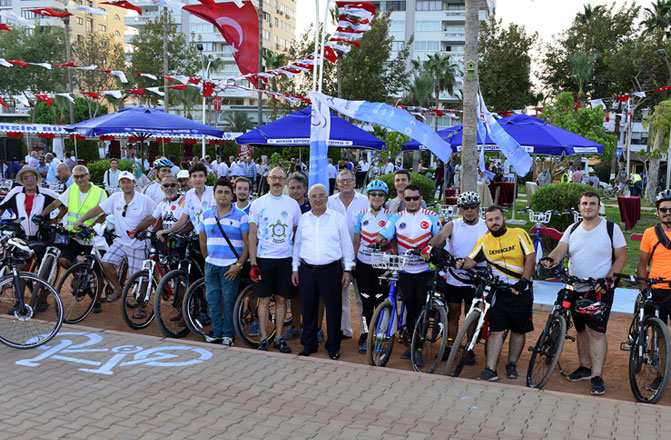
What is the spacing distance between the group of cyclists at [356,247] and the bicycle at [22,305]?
0.73 meters

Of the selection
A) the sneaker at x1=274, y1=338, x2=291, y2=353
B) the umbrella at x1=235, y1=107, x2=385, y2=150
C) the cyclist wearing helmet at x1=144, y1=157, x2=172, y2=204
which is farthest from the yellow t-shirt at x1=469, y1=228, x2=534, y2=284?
the umbrella at x1=235, y1=107, x2=385, y2=150

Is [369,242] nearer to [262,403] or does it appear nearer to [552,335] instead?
[552,335]

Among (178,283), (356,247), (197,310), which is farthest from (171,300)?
(356,247)

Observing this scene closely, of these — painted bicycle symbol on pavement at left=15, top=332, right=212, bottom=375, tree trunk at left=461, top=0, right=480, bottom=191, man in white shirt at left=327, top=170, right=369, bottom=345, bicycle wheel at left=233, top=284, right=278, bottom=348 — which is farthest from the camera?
tree trunk at left=461, top=0, right=480, bottom=191

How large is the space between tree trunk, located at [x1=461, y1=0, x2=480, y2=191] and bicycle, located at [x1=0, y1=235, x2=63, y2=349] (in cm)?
707

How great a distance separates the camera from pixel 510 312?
5.71 metres

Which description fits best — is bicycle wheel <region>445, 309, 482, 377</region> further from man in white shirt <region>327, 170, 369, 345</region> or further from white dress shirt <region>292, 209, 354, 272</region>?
man in white shirt <region>327, 170, 369, 345</region>

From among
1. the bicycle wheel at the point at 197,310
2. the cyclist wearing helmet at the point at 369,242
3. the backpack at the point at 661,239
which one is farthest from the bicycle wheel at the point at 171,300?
the backpack at the point at 661,239

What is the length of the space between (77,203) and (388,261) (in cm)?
449

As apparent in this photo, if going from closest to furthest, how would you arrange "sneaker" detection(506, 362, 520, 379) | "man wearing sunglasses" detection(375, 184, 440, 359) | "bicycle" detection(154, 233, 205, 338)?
"sneaker" detection(506, 362, 520, 379)
"man wearing sunglasses" detection(375, 184, 440, 359)
"bicycle" detection(154, 233, 205, 338)

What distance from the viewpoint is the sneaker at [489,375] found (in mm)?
5742

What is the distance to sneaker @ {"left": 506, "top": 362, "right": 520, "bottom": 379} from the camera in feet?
19.3

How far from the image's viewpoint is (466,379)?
18.5 ft

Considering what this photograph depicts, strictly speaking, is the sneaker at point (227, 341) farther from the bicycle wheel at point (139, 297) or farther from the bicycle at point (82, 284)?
the bicycle at point (82, 284)
